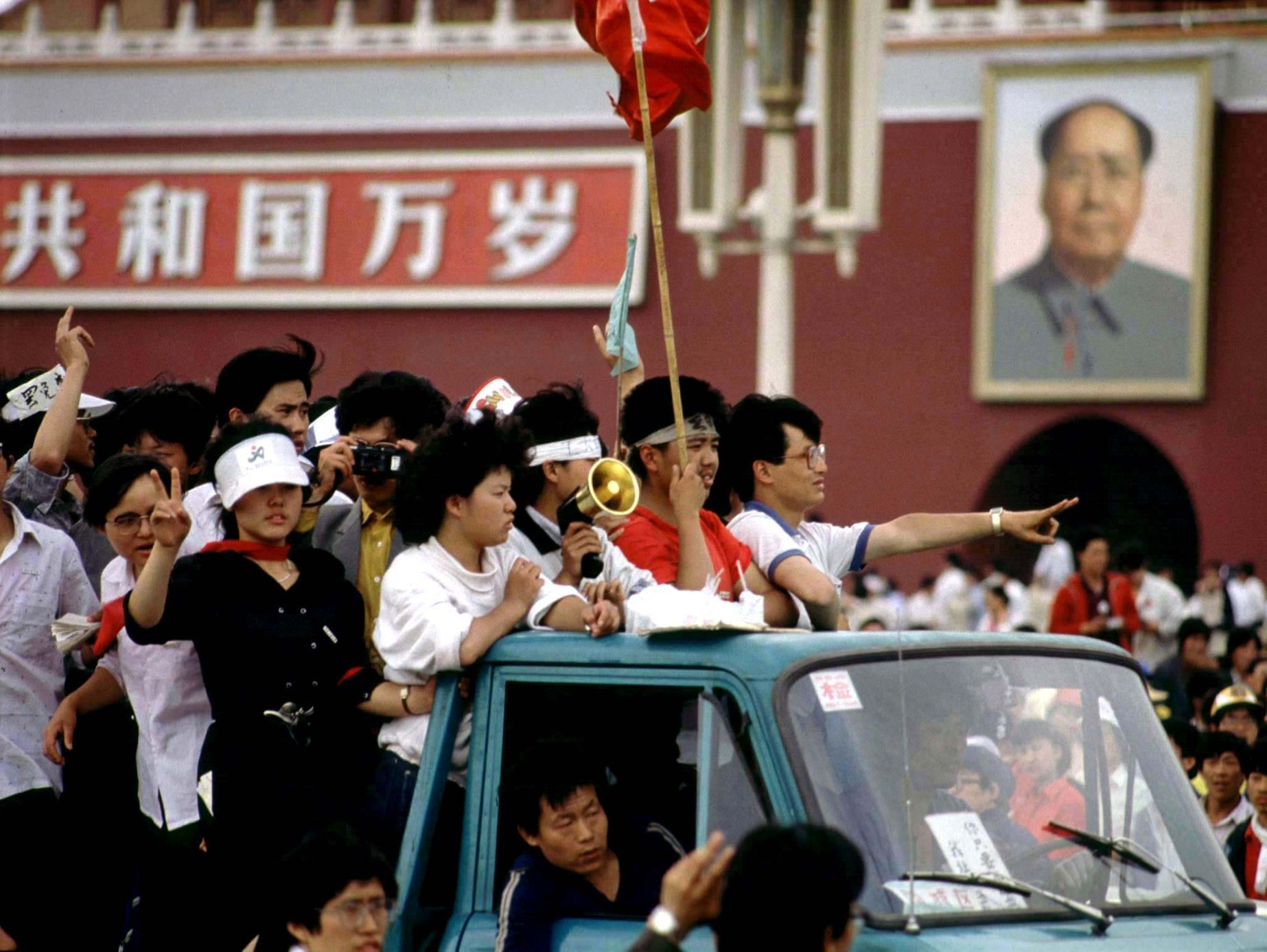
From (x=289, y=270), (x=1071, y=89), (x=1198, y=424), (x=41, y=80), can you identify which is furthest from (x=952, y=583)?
(x=41, y=80)

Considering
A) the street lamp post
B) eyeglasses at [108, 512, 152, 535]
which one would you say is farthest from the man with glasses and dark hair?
the street lamp post

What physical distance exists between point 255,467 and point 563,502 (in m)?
0.68

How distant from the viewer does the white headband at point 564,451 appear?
168 inches

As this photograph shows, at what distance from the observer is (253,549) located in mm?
3982

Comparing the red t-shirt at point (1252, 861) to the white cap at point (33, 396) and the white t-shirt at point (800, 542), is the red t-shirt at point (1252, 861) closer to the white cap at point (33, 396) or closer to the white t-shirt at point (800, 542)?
the white t-shirt at point (800, 542)

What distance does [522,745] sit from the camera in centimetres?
357

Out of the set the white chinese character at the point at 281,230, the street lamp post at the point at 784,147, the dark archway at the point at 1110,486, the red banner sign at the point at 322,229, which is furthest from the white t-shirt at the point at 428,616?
the white chinese character at the point at 281,230

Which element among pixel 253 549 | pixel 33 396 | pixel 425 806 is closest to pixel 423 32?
pixel 33 396

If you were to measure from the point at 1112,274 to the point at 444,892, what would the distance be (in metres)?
17.9

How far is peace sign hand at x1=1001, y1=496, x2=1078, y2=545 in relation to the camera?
14.6 feet

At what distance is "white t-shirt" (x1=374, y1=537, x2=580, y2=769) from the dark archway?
17563 millimetres

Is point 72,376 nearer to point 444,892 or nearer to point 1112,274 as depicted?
point 444,892

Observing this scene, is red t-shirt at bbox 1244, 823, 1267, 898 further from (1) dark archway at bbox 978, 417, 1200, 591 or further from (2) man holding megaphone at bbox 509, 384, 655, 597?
(1) dark archway at bbox 978, 417, 1200, 591

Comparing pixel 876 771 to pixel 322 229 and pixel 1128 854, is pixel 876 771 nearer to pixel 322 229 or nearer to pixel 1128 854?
pixel 1128 854
